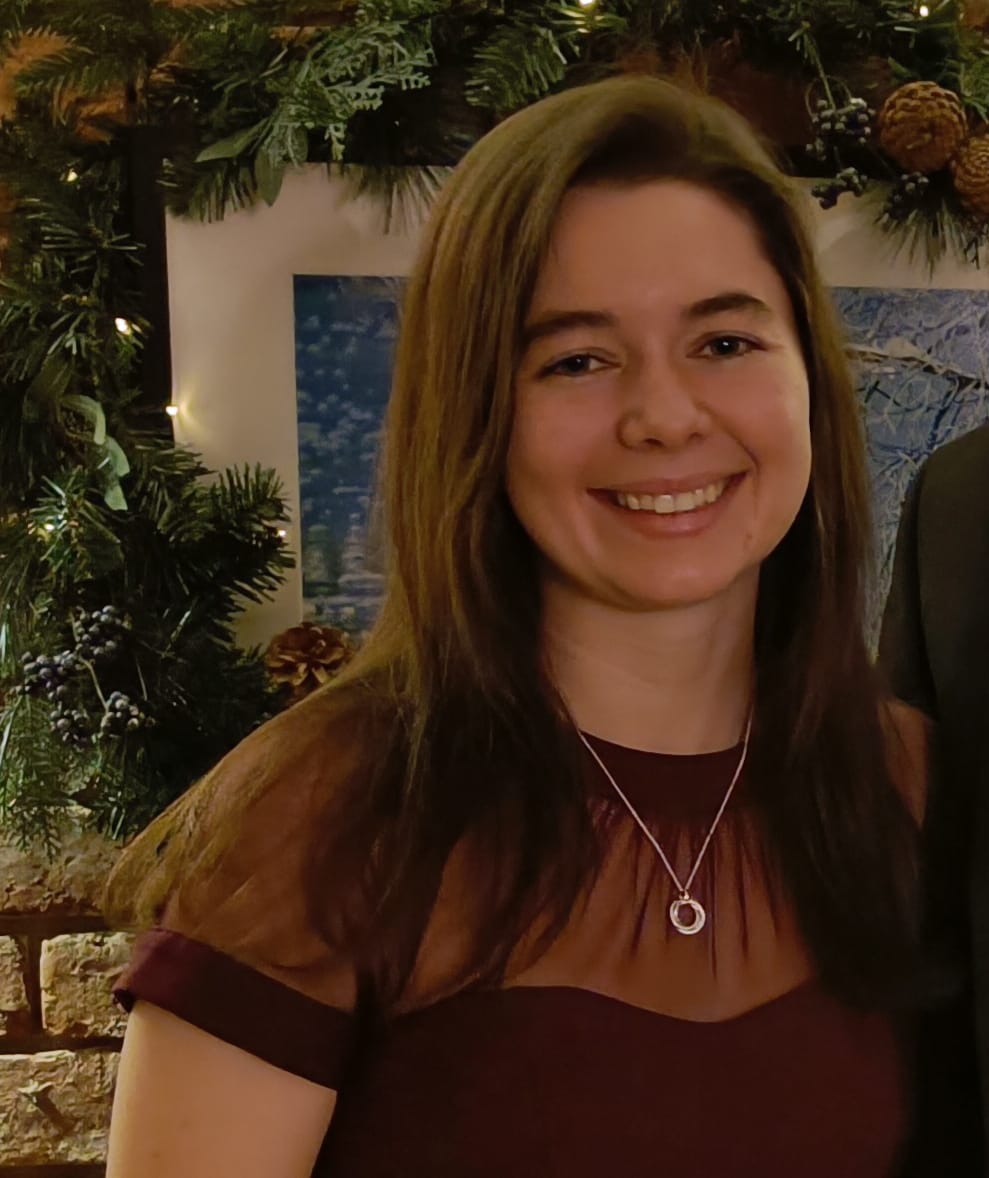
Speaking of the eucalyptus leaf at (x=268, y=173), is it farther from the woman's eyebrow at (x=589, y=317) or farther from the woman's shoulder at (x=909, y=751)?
the woman's shoulder at (x=909, y=751)

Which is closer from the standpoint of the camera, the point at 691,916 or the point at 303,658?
the point at 691,916

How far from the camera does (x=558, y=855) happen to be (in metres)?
0.86

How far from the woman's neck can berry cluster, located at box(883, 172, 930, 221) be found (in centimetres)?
60

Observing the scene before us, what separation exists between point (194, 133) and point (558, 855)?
832 mm

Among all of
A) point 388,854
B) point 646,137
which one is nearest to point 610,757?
point 388,854

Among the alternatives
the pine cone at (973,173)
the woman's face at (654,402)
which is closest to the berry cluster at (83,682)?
the woman's face at (654,402)

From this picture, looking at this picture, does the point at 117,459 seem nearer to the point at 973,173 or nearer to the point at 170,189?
the point at 170,189

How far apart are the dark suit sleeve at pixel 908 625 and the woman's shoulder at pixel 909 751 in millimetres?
40

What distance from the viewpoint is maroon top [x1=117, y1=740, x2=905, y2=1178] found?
77cm

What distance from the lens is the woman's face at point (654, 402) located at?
0.83 m

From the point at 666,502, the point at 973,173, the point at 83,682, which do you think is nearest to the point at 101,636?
the point at 83,682

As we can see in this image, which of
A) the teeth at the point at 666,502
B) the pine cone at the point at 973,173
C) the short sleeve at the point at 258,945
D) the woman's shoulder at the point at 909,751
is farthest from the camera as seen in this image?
the pine cone at the point at 973,173

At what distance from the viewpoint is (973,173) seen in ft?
4.05

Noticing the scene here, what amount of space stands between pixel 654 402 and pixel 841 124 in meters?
0.58
